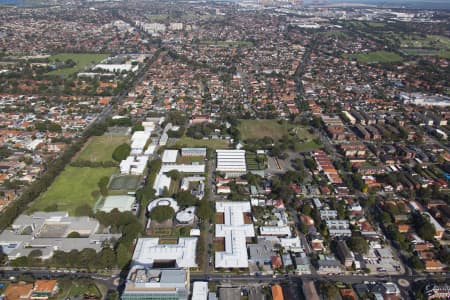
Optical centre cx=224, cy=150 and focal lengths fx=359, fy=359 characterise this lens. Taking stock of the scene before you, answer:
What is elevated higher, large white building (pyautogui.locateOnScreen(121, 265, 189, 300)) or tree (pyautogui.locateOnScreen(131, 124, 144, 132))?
large white building (pyautogui.locateOnScreen(121, 265, 189, 300))

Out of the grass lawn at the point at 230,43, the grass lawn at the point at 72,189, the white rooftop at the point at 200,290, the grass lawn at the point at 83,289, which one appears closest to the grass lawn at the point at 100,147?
the grass lawn at the point at 72,189

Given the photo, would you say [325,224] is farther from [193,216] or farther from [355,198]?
[193,216]

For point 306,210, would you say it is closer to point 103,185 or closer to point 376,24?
point 103,185

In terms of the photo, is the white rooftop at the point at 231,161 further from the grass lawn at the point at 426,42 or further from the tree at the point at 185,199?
the grass lawn at the point at 426,42

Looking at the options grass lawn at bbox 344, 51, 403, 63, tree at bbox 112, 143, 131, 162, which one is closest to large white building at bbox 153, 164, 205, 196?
tree at bbox 112, 143, 131, 162

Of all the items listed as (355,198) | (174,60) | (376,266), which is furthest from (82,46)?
(376,266)

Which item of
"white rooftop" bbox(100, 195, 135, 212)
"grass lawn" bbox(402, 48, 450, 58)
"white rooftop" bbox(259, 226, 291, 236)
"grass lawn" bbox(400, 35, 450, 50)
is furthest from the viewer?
"grass lawn" bbox(400, 35, 450, 50)

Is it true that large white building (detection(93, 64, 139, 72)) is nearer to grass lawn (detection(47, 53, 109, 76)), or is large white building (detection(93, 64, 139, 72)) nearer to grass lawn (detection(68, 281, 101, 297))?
grass lawn (detection(47, 53, 109, 76))
